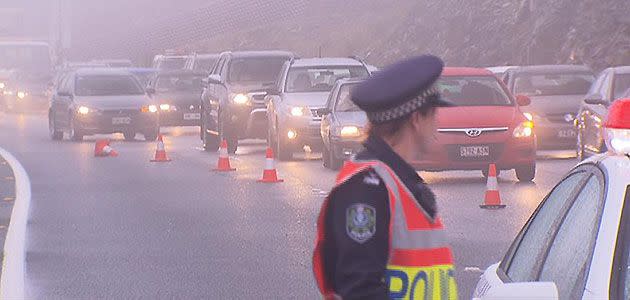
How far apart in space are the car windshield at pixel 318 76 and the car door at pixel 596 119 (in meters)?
6.74

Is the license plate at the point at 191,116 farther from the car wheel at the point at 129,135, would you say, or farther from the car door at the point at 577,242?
the car door at the point at 577,242

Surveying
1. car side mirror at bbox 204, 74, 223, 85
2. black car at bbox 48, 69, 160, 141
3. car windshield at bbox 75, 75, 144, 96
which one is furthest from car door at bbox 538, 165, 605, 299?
car windshield at bbox 75, 75, 144, 96

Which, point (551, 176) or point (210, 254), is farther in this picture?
point (551, 176)

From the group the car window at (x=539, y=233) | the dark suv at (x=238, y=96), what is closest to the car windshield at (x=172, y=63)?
the dark suv at (x=238, y=96)

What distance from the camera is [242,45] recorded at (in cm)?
7944

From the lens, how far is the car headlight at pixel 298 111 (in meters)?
28.8

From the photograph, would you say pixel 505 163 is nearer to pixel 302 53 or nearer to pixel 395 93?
pixel 395 93

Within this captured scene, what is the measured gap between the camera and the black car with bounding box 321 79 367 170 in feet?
83.2

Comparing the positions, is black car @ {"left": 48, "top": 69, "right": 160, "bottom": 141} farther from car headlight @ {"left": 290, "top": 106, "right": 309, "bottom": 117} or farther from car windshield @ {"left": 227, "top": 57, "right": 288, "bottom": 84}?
car headlight @ {"left": 290, "top": 106, "right": 309, "bottom": 117}

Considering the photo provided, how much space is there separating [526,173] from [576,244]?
684 inches

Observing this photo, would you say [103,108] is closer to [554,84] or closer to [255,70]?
[255,70]

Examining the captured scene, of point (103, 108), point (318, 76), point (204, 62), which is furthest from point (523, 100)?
point (204, 62)

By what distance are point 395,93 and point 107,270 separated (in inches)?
380

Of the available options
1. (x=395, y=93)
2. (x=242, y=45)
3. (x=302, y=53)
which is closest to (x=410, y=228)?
(x=395, y=93)
